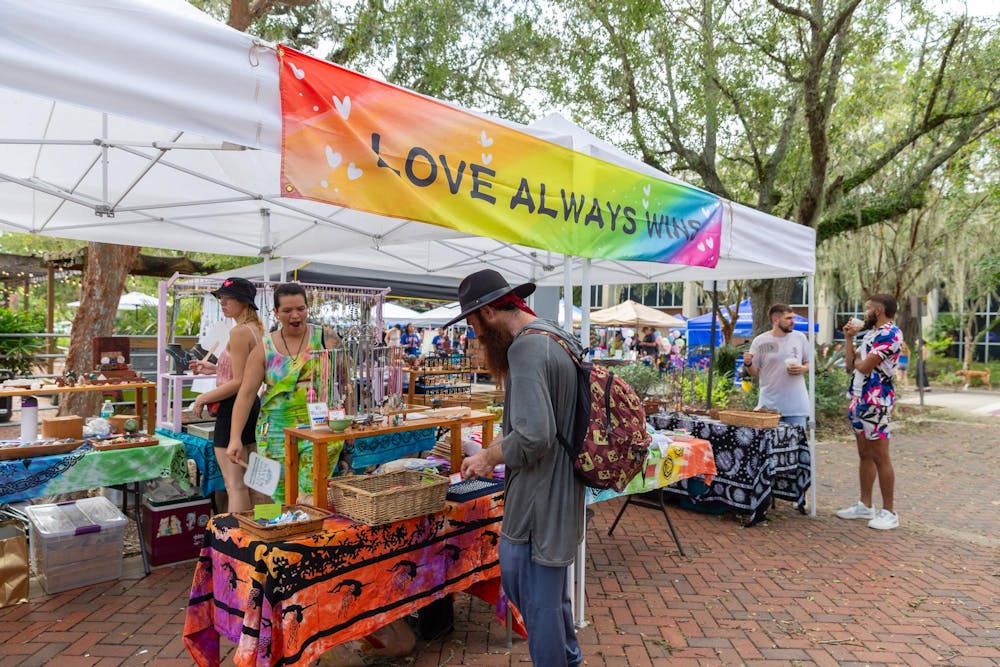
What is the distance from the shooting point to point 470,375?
9.54 m

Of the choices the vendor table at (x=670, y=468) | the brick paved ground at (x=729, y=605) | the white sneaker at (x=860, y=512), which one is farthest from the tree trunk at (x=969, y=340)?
the vendor table at (x=670, y=468)

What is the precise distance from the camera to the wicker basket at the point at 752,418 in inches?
208

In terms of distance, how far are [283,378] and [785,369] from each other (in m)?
4.57

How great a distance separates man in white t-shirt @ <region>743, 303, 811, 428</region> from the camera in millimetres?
5781

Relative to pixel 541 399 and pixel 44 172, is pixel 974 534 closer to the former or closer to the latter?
pixel 541 399

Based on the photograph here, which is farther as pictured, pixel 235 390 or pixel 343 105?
pixel 235 390

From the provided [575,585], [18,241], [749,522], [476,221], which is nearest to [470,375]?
[749,522]

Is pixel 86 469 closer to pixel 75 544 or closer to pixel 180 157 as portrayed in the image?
pixel 75 544

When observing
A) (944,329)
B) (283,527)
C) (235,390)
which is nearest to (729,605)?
(283,527)

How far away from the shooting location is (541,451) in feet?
6.92

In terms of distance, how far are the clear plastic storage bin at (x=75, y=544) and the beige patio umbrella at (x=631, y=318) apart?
14.6m

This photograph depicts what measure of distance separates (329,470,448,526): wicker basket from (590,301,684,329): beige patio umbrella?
1496cm

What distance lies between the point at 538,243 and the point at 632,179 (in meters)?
0.96

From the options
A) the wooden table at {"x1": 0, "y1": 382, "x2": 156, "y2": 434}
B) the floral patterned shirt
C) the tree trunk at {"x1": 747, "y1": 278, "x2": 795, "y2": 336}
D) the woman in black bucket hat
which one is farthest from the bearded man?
the tree trunk at {"x1": 747, "y1": 278, "x2": 795, "y2": 336}
